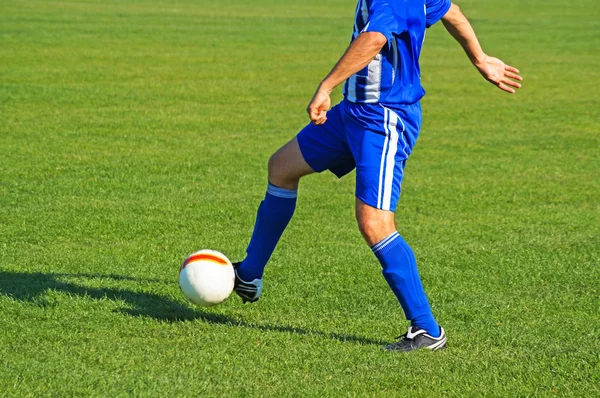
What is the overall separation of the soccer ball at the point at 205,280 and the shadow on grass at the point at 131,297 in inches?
8.8

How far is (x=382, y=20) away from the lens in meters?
5.40

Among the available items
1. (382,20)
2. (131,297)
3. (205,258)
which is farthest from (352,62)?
(131,297)

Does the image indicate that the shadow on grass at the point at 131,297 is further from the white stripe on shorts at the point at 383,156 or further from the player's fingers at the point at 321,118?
the player's fingers at the point at 321,118

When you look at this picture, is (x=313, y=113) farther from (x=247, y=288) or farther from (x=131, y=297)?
(x=131, y=297)

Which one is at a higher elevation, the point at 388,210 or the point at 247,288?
the point at 388,210

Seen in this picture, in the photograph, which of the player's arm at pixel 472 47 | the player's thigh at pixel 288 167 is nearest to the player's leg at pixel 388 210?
the player's thigh at pixel 288 167

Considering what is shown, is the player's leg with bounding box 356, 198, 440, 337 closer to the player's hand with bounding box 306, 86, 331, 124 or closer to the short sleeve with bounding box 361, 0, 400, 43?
the player's hand with bounding box 306, 86, 331, 124

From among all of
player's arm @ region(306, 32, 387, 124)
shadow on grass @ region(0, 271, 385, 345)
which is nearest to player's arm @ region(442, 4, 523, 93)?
player's arm @ region(306, 32, 387, 124)

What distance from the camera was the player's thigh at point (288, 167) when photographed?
6.07m

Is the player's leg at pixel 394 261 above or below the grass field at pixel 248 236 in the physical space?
above

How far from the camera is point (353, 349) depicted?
5.62 m

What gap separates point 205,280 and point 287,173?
80 cm

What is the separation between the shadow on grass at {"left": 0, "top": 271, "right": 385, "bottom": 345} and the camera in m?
6.03

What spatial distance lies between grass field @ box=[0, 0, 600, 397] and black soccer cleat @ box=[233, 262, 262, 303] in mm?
126
